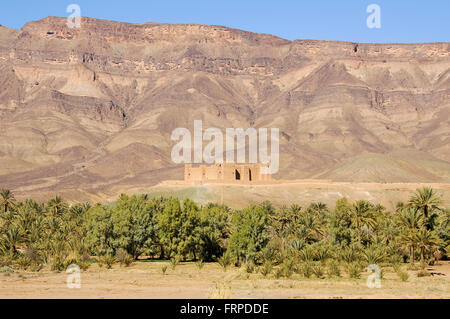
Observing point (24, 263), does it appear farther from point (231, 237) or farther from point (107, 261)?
point (231, 237)

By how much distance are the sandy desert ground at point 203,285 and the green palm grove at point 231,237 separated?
137 inches

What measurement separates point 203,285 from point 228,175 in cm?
9336

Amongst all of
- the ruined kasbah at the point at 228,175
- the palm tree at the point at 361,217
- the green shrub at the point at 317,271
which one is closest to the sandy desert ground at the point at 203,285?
the green shrub at the point at 317,271

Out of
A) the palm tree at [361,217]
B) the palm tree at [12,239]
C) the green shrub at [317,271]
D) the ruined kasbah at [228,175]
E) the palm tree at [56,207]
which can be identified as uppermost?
the ruined kasbah at [228,175]

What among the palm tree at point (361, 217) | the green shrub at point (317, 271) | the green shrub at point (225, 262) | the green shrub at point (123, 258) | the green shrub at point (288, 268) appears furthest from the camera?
the palm tree at point (361, 217)

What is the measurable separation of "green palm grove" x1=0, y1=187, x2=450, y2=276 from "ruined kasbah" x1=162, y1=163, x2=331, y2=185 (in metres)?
59.8

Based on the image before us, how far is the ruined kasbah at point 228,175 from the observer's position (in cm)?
13111

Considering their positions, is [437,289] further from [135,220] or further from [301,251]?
[135,220]

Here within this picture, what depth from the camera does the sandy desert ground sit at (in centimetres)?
3391

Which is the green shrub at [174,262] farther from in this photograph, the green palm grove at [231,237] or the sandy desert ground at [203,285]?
the sandy desert ground at [203,285]

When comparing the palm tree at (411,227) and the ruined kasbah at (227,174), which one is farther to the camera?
the ruined kasbah at (227,174)

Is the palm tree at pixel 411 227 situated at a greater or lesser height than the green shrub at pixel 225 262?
greater

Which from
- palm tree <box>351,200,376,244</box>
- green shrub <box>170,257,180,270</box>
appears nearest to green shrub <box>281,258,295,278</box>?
green shrub <box>170,257,180,270</box>
